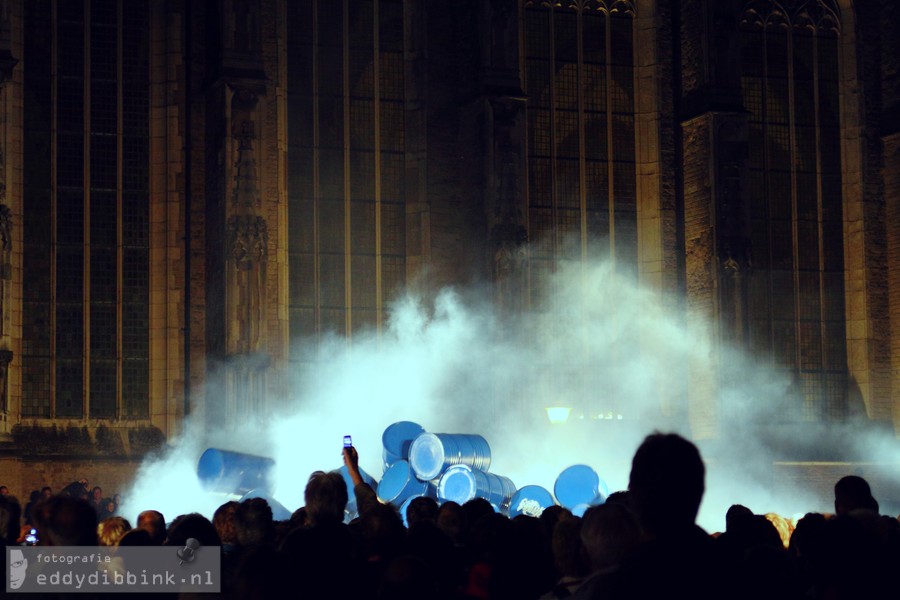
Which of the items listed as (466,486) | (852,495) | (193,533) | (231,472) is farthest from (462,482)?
(193,533)

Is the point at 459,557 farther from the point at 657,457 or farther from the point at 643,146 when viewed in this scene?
the point at 643,146

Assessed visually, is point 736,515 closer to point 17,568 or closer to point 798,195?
point 17,568

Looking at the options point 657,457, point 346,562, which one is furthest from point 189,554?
point 657,457

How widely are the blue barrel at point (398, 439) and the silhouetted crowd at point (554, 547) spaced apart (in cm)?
926

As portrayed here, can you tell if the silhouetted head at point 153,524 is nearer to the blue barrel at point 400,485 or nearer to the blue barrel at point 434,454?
the blue barrel at point 400,485

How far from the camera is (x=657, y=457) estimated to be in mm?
3271

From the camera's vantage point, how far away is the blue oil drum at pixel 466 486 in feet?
51.4

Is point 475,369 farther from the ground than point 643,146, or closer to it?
closer to it

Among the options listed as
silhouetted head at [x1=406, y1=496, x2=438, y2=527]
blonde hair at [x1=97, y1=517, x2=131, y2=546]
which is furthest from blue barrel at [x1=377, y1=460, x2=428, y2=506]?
blonde hair at [x1=97, y1=517, x2=131, y2=546]

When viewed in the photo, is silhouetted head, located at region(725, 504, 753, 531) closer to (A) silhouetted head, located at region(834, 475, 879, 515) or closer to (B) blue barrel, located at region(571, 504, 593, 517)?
(A) silhouetted head, located at region(834, 475, 879, 515)

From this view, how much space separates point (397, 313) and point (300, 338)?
162 cm

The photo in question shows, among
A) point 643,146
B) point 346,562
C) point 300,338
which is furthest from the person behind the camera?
point 643,146

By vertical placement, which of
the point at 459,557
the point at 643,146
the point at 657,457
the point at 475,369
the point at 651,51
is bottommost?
the point at 459,557

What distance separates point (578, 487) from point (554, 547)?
433 inches
